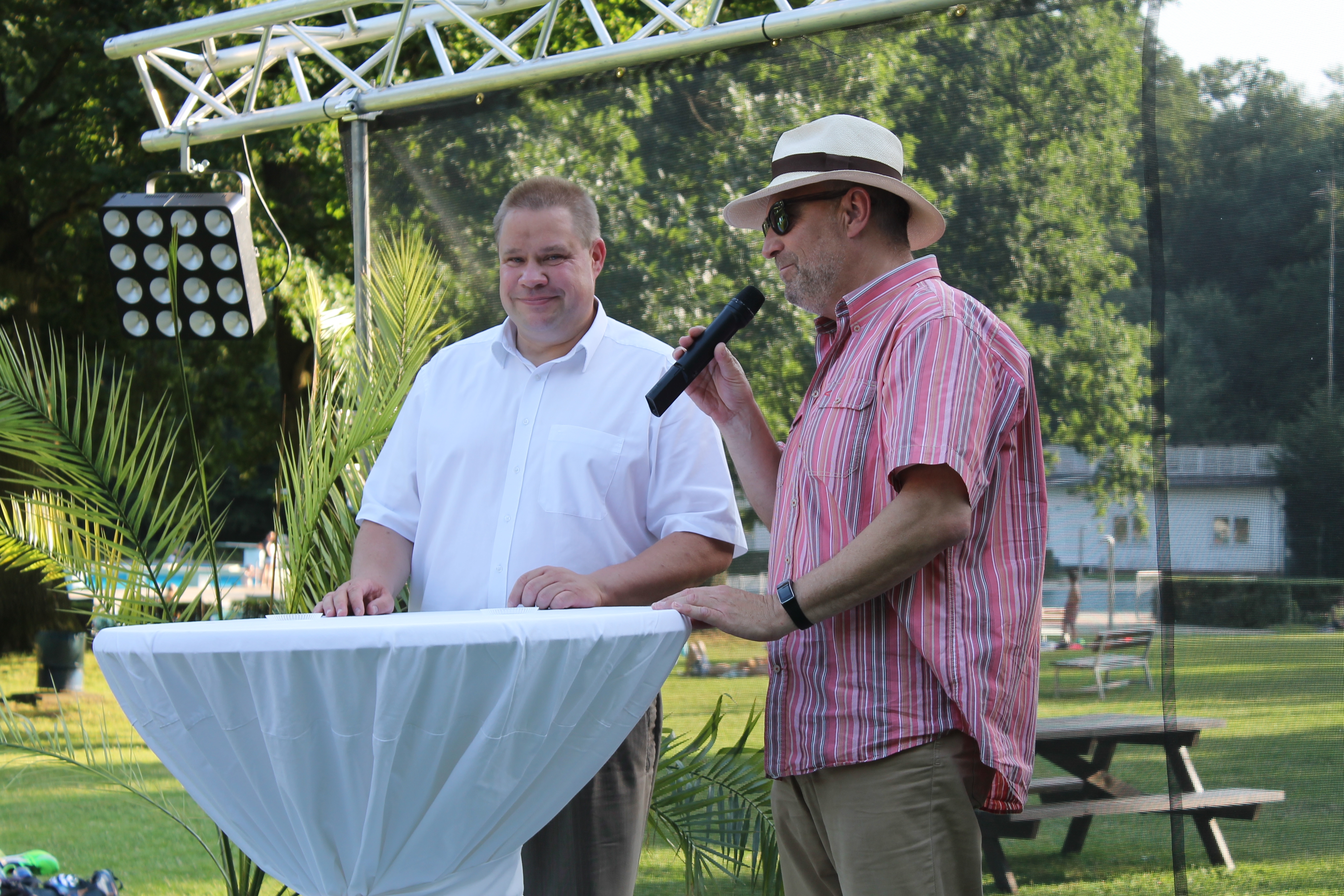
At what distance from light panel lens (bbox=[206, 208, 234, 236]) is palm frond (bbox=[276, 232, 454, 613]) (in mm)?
452

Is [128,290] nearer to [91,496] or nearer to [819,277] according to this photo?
[91,496]

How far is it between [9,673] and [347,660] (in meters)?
10.7

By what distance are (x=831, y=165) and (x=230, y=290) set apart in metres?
3.42

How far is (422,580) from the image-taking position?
215 centimetres

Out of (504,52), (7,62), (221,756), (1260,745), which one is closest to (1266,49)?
(1260,745)

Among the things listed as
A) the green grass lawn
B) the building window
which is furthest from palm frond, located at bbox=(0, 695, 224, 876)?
the building window

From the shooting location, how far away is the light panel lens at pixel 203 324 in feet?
15.4

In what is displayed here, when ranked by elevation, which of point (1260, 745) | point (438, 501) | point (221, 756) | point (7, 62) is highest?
point (7, 62)

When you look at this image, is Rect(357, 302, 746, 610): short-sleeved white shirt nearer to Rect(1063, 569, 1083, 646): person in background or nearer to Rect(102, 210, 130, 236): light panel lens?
Rect(1063, 569, 1083, 646): person in background


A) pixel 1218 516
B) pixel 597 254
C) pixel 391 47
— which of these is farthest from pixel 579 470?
pixel 391 47

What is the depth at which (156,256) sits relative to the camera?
4.50 meters

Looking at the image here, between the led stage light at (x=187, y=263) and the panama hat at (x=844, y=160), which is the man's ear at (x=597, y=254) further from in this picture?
the led stage light at (x=187, y=263)

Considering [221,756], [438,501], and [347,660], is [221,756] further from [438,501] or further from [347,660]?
[438,501]

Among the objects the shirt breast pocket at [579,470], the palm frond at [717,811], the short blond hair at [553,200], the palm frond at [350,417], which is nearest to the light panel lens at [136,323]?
the palm frond at [350,417]
